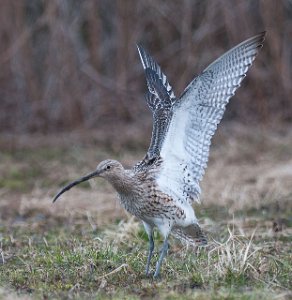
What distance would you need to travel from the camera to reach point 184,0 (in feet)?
41.8

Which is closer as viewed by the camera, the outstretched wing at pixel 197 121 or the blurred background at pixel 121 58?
the outstretched wing at pixel 197 121

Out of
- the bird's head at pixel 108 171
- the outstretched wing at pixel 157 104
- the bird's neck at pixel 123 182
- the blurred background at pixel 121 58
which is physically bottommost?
the bird's neck at pixel 123 182

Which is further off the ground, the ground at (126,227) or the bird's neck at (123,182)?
the bird's neck at (123,182)

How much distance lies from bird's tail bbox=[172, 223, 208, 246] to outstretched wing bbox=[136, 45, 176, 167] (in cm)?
60

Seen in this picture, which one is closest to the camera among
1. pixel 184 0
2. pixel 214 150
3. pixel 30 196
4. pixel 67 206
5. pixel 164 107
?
pixel 164 107

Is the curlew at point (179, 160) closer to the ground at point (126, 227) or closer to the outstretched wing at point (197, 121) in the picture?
the outstretched wing at point (197, 121)

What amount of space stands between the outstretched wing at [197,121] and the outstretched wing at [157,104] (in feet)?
0.23

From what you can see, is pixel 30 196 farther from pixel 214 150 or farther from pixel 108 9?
pixel 108 9

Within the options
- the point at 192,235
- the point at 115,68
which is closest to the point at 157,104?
the point at 192,235

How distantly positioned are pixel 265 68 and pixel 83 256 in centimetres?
759

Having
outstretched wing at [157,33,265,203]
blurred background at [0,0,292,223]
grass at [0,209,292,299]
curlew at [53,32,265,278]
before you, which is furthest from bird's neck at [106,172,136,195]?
blurred background at [0,0,292,223]

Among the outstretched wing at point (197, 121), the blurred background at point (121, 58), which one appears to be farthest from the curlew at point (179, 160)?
the blurred background at point (121, 58)

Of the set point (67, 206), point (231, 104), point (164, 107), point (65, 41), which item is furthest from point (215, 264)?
point (231, 104)

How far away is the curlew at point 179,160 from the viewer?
6.08 meters
